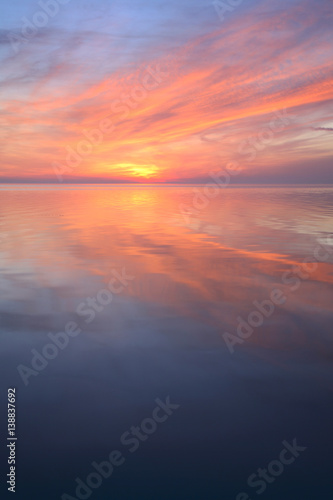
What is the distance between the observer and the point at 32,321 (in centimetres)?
801

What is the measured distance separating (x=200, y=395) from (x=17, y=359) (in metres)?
3.04

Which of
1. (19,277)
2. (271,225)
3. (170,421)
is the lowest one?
(271,225)

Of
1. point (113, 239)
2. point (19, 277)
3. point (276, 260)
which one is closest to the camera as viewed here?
point (19, 277)

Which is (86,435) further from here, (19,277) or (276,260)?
(276,260)

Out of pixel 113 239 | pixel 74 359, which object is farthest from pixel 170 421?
pixel 113 239

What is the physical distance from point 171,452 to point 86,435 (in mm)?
1054

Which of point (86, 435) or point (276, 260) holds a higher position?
point (86, 435)

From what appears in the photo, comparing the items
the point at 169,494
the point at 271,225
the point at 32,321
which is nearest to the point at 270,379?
the point at 169,494

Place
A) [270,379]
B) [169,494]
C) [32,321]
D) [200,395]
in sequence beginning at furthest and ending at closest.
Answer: [32,321], [270,379], [200,395], [169,494]

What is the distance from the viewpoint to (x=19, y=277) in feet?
37.2

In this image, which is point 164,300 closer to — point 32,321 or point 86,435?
point 32,321

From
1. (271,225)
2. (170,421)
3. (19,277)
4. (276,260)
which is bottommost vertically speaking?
(271,225)

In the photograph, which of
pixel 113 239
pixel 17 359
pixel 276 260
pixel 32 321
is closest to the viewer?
pixel 17 359

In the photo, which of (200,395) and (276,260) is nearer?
(200,395)
